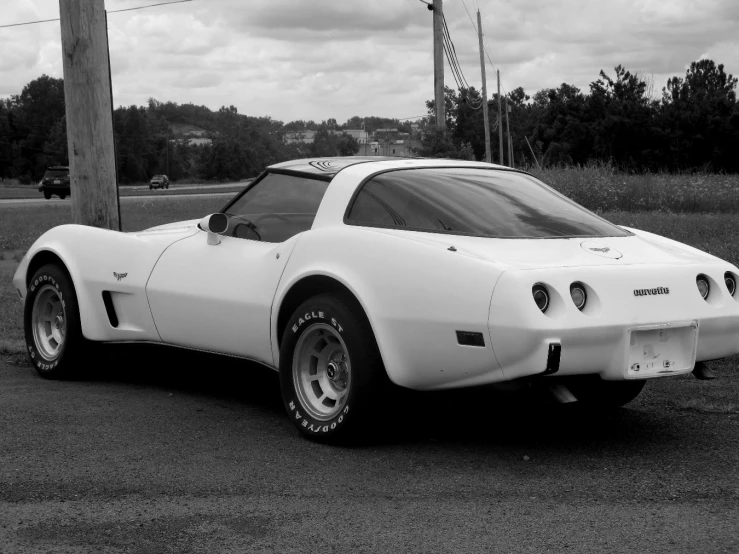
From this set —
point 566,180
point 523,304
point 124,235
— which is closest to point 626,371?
point 523,304

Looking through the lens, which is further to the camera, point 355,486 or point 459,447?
point 459,447

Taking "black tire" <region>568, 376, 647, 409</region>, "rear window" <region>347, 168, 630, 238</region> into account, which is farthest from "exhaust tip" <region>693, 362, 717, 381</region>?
"rear window" <region>347, 168, 630, 238</region>

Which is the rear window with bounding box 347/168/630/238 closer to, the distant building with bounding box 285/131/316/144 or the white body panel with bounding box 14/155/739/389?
the white body panel with bounding box 14/155/739/389

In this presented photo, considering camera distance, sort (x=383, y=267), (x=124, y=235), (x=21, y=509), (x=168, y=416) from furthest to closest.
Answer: (x=124, y=235), (x=168, y=416), (x=383, y=267), (x=21, y=509)

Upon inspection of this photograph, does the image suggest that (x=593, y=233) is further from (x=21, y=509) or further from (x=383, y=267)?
(x=21, y=509)

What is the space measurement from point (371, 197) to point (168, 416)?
5.24 feet

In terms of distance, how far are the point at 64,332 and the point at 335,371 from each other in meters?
2.32

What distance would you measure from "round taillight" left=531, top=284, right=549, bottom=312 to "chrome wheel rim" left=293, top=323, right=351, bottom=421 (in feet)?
3.46

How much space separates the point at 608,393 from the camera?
5348 millimetres

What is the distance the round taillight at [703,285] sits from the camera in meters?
4.68

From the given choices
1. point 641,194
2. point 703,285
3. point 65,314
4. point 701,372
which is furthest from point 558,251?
point 641,194

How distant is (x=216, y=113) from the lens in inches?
4707

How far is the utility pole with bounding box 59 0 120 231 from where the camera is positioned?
26.3ft

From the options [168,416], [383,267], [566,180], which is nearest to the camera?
[383,267]
